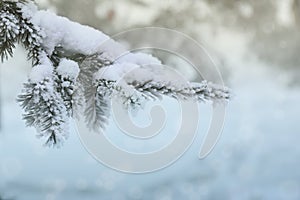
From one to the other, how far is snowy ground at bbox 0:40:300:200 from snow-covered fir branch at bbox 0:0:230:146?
126 centimetres

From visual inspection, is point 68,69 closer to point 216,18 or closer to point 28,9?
point 28,9

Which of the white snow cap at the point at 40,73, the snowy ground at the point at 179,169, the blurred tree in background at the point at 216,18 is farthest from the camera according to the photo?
the blurred tree in background at the point at 216,18

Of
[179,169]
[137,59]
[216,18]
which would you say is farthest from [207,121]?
[137,59]

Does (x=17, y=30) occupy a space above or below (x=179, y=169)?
below

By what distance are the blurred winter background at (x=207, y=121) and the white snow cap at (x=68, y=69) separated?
3.98ft

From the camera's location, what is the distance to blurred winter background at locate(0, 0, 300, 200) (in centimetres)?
166

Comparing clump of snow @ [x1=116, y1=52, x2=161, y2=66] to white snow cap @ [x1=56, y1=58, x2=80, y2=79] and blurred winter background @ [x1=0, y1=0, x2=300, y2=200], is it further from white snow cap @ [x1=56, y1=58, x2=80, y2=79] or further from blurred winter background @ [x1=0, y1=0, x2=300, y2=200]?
blurred winter background @ [x1=0, y1=0, x2=300, y2=200]

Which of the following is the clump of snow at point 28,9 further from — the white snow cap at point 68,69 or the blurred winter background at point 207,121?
the blurred winter background at point 207,121

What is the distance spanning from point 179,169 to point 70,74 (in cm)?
149

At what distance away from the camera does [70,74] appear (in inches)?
10.4

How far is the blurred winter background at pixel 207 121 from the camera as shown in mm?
1656

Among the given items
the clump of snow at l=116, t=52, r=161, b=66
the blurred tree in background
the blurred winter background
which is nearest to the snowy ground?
the blurred winter background

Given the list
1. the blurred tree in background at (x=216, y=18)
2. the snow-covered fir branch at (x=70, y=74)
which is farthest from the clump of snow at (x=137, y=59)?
the blurred tree in background at (x=216, y=18)

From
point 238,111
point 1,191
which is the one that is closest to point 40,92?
point 1,191
